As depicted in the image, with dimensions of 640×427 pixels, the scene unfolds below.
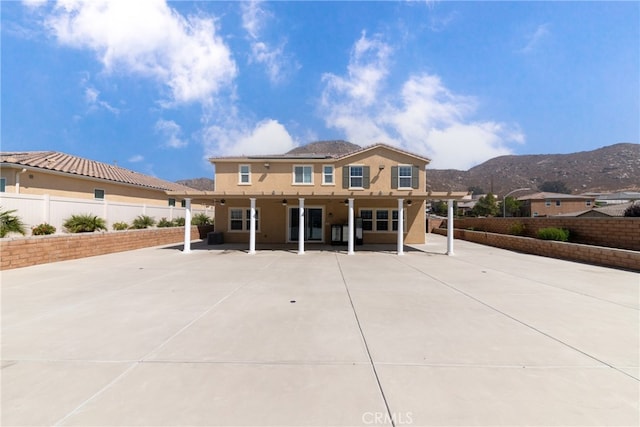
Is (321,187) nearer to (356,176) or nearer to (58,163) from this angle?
(356,176)

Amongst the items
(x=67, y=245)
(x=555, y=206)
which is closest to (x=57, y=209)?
(x=67, y=245)

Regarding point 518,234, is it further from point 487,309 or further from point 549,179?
point 549,179

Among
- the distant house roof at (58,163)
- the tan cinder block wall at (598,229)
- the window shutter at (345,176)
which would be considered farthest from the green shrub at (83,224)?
the tan cinder block wall at (598,229)

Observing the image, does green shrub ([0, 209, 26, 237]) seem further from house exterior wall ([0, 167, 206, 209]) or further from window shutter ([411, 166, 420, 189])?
window shutter ([411, 166, 420, 189])

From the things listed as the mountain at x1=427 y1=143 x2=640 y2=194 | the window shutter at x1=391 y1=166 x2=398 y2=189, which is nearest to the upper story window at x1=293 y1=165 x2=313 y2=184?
the window shutter at x1=391 y1=166 x2=398 y2=189

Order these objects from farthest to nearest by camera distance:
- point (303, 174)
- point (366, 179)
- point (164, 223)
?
point (164, 223) → point (303, 174) → point (366, 179)

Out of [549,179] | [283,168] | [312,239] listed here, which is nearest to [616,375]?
[312,239]

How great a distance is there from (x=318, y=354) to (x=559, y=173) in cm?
11558

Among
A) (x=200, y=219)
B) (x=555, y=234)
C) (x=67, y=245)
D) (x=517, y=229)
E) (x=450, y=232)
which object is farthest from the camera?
(x=200, y=219)

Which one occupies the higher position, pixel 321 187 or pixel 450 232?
pixel 321 187

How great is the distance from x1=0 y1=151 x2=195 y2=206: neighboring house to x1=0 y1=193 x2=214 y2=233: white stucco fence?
146 inches

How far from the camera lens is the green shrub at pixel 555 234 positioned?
13.1 m

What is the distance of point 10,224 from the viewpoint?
32.3 ft

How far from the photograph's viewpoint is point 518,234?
1691 cm
